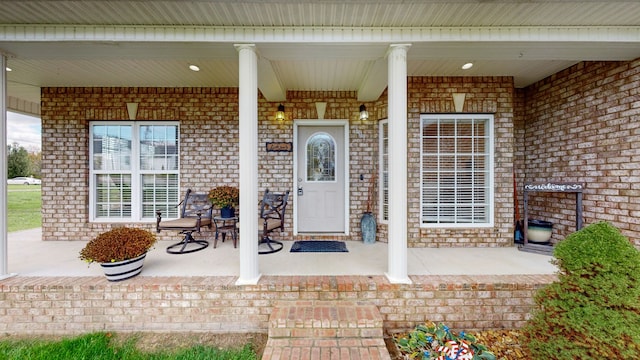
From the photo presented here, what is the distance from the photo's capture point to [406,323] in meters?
2.50

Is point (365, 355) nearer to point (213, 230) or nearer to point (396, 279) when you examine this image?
point (396, 279)

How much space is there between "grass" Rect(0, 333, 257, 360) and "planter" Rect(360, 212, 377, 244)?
2.24 m

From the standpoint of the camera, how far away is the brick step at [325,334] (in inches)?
78.5

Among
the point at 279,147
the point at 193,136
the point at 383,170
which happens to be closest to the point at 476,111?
the point at 383,170

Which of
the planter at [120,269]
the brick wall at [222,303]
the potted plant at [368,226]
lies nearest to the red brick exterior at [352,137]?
the potted plant at [368,226]

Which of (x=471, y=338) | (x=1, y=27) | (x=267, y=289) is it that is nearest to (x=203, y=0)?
(x=1, y=27)

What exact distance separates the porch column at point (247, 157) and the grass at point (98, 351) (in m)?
0.58

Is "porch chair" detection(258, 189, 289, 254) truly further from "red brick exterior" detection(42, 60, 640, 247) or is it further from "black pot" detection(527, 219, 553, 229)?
"black pot" detection(527, 219, 553, 229)

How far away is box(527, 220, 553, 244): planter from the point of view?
11.8ft

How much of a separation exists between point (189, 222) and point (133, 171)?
163 centimetres

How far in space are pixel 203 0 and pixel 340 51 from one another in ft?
4.20

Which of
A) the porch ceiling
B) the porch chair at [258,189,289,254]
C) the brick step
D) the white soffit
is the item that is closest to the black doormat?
the porch chair at [258,189,289,254]

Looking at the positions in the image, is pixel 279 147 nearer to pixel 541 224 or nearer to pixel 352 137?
pixel 352 137

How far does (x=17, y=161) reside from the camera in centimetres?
1845
